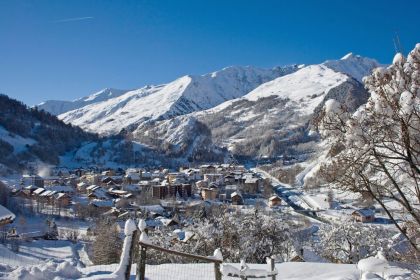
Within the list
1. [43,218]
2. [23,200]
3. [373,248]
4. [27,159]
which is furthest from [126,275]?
[27,159]

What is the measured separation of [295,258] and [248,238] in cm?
241

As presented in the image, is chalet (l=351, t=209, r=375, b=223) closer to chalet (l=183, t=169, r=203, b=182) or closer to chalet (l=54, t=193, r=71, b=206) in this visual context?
chalet (l=54, t=193, r=71, b=206)

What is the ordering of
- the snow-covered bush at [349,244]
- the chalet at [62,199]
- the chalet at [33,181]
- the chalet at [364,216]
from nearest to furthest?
the snow-covered bush at [349,244], the chalet at [364,216], the chalet at [62,199], the chalet at [33,181]

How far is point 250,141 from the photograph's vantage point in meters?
174

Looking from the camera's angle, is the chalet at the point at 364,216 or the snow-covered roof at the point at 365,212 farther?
the snow-covered roof at the point at 365,212

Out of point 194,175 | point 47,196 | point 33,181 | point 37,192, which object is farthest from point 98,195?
point 194,175

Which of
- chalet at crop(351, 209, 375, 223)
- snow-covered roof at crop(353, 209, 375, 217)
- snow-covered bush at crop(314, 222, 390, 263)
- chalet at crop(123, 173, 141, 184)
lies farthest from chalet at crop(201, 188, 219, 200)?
snow-covered bush at crop(314, 222, 390, 263)

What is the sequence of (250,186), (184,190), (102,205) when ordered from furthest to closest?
(250,186) → (184,190) → (102,205)

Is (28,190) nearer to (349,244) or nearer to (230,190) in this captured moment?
(230,190)

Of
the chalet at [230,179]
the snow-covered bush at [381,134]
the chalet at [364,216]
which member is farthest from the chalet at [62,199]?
Answer: the snow-covered bush at [381,134]

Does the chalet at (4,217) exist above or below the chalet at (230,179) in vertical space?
above

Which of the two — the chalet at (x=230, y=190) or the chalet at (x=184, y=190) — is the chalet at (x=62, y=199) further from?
the chalet at (x=230, y=190)

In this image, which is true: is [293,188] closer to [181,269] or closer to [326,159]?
[181,269]

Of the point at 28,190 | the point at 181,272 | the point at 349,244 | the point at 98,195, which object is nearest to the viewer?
the point at 181,272
